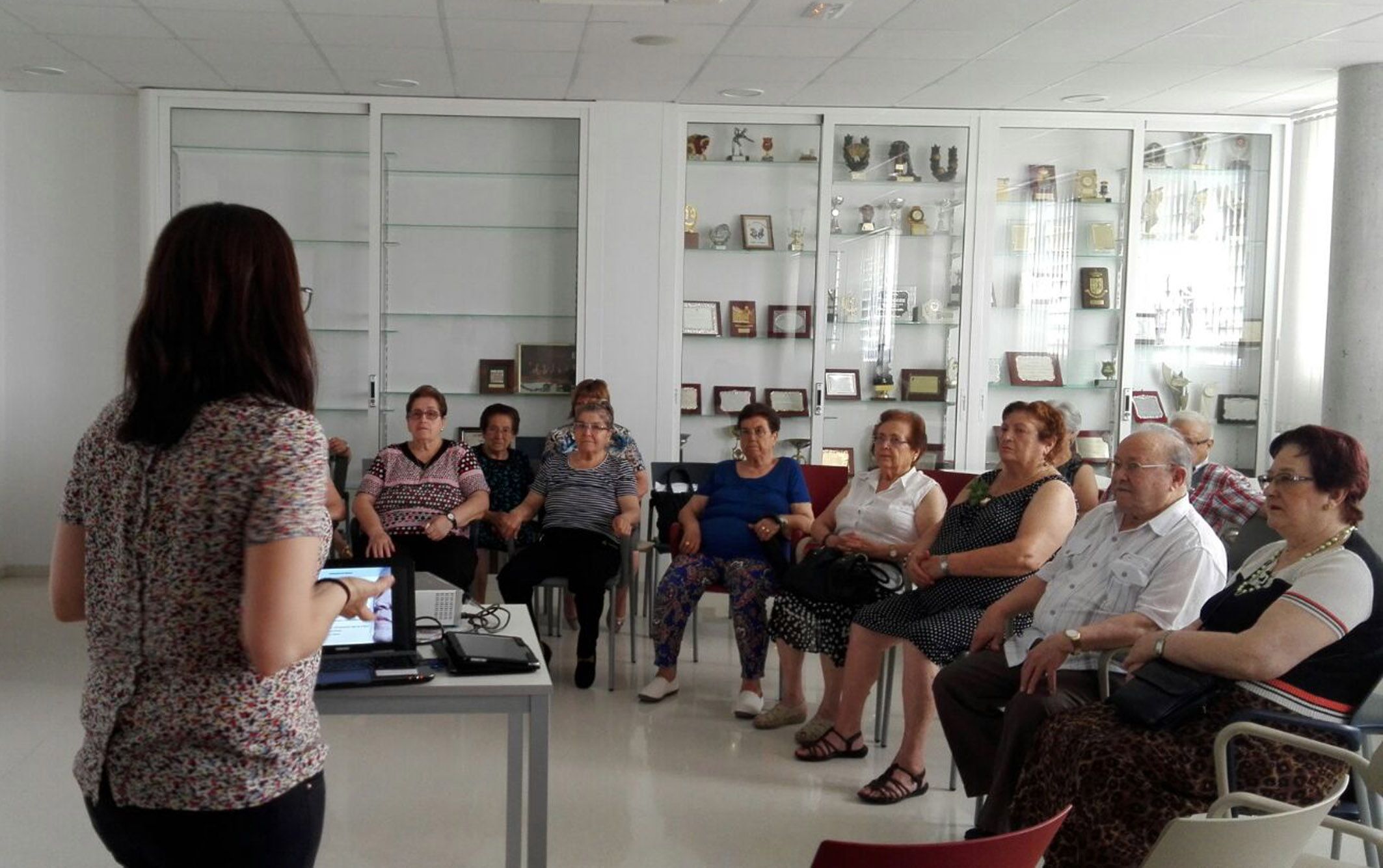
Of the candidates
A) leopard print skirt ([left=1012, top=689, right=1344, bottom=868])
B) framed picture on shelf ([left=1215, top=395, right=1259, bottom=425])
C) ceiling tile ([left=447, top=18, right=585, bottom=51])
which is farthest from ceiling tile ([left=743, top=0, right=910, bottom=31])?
framed picture on shelf ([left=1215, top=395, right=1259, bottom=425])

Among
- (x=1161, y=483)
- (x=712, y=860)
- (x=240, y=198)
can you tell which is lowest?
(x=712, y=860)

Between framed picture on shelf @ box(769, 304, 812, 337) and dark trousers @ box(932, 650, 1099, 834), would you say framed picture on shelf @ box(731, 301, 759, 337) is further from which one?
dark trousers @ box(932, 650, 1099, 834)

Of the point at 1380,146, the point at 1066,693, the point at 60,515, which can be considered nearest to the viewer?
the point at 60,515

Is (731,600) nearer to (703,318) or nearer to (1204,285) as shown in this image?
(703,318)

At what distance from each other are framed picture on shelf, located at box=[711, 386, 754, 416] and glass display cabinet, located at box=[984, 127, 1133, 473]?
1.37m

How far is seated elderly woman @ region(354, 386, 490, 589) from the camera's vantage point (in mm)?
5418

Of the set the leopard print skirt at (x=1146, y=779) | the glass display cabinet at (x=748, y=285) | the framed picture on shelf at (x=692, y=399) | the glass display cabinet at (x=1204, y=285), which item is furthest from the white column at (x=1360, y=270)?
the leopard print skirt at (x=1146, y=779)

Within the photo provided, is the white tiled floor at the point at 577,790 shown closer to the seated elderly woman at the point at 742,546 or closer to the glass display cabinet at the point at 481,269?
the seated elderly woman at the point at 742,546

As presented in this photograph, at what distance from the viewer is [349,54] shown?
5.85 m

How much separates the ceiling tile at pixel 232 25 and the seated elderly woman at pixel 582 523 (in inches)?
81.3

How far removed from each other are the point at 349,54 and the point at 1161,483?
424 cm

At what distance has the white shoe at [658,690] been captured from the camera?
493cm

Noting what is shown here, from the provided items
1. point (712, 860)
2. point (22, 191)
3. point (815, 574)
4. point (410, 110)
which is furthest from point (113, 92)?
point (712, 860)

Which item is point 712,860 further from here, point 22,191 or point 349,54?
point 22,191
